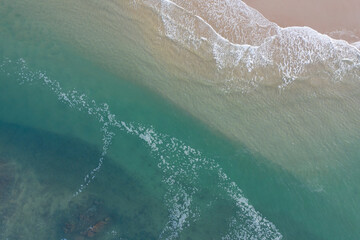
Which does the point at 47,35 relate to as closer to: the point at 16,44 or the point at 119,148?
the point at 16,44

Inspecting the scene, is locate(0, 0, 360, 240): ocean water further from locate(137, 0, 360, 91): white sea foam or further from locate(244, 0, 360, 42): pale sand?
locate(244, 0, 360, 42): pale sand

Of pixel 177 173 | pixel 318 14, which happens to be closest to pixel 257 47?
pixel 318 14

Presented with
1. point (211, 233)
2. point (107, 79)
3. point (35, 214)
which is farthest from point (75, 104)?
point (211, 233)

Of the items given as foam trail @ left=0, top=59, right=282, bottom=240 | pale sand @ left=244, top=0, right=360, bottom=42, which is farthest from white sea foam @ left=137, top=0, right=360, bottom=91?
foam trail @ left=0, top=59, right=282, bottom=240

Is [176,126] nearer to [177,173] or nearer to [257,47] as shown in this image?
[177,173]

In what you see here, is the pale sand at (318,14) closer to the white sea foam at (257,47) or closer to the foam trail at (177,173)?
the white sea foam at (257,47)
